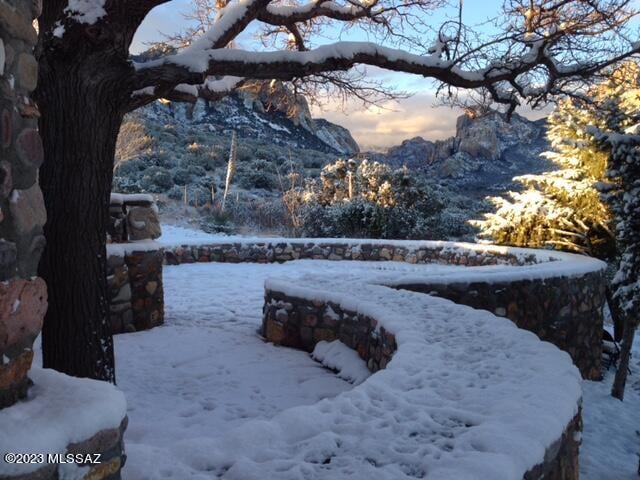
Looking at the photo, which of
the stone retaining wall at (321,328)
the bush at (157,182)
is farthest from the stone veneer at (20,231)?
the bush at (157,182)

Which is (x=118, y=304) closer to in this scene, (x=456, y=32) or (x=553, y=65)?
(x=456, y=32)

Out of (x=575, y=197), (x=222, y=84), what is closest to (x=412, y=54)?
(x=222, y=84)

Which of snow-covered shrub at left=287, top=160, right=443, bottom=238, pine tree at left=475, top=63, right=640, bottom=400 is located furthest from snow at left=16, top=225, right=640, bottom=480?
snow-covered shrub at left=287, top=160, right=443, bottom=238

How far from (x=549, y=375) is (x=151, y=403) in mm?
2926

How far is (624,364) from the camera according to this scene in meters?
7.66

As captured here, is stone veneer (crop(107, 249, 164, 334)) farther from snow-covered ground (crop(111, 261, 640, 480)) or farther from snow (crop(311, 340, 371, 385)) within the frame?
snow (crop(311, 340, 371, 385))

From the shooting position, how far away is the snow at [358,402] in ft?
7.48

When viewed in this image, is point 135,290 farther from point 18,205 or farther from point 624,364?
point 624,364

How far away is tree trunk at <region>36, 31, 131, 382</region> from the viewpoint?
338 cm

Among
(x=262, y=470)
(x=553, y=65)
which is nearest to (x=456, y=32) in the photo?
(x=553, y=65)

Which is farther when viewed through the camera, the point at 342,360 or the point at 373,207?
the point at 373,207

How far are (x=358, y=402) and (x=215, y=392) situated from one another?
1998 mm

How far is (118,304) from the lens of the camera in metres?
6.18

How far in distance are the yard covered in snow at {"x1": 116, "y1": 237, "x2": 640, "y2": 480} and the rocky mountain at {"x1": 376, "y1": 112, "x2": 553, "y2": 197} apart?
91.0 ft
